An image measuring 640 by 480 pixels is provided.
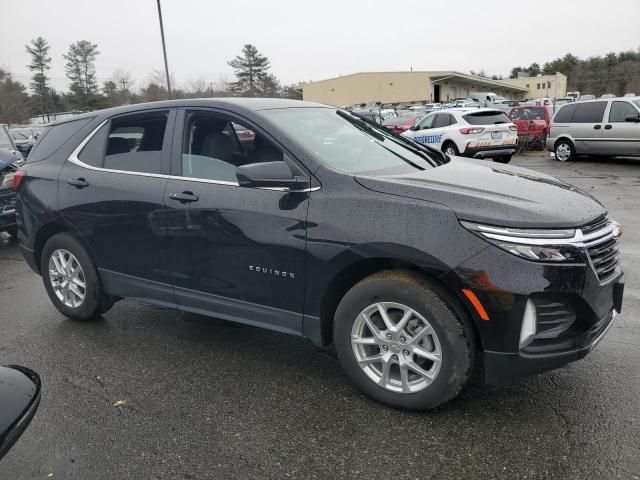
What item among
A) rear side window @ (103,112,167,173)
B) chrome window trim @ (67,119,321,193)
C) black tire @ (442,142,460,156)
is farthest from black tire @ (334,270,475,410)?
black tire @ (442,142,460,156)

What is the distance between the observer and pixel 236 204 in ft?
11.0

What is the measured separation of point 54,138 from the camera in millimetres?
4562

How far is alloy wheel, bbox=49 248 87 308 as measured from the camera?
4398 millimetres

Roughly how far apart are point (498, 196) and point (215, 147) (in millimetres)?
1911

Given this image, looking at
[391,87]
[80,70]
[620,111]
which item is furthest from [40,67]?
[620,111]

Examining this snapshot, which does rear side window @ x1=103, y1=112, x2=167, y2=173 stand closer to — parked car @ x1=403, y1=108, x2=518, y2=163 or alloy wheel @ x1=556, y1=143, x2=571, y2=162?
parked car @ x1=403, y1=108, x2=518, y2=163

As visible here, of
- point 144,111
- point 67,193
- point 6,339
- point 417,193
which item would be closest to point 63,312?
point 6,339

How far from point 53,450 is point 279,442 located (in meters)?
1.18

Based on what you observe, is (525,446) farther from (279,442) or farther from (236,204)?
(236,204)

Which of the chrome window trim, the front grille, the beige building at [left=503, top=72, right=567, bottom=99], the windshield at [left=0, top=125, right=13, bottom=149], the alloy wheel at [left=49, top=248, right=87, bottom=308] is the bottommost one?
the beige building at [left=503, top=72, right=567, bottom=99]

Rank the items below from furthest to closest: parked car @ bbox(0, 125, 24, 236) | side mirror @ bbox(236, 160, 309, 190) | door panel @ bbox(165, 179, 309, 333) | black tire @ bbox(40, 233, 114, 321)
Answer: parked car @ bbox(0, 125, 24, 236) < black tire @ bbox(40, 233, 114, 321) < door panel @ bbox(165, 179, 309, 333) < side mirror @ bbox(236, 160, 309, 190)

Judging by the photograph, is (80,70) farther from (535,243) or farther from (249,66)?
(535,243)

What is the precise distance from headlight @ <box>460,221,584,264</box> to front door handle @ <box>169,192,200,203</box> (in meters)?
1.83

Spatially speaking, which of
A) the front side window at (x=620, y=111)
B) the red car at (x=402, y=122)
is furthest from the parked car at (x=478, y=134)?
the red car at (x=402, y=122)
